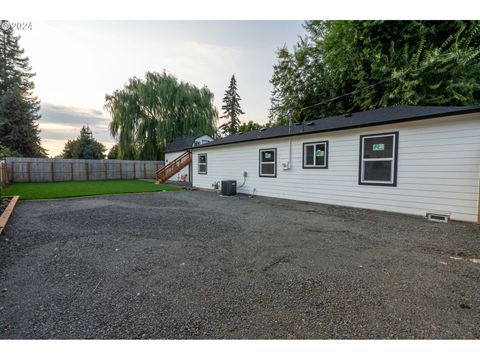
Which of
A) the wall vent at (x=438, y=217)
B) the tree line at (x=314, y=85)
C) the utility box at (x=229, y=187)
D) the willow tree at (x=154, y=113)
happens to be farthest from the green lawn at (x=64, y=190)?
the wall vent at (x=438, y=217)

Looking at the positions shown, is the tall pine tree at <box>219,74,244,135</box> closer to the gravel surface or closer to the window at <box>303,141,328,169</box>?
the window at <box>303,141,328,169</box>

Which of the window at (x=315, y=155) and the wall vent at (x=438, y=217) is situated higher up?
the window at (x=315, y=155)

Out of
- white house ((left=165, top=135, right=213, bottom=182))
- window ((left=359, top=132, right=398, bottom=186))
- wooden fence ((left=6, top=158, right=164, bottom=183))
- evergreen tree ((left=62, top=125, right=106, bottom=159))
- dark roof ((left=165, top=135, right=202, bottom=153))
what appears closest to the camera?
window ((left=359, top=132, right=398, bottom=186))

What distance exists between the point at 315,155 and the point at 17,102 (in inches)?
1185

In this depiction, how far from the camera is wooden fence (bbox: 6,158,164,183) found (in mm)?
15617

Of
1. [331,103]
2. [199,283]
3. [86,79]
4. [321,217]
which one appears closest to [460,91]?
[331,103]

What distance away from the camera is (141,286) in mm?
2385

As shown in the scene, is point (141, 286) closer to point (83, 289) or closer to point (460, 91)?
point (83, 289)

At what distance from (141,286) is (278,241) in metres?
2.26

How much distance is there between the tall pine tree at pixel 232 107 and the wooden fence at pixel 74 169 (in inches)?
792

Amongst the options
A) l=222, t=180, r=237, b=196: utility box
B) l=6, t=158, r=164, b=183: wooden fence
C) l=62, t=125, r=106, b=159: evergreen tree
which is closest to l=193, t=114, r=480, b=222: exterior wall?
l=222, t=180, r=237, b=196: utility box

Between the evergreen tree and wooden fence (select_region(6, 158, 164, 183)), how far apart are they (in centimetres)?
1509

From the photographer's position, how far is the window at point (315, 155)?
7.44m

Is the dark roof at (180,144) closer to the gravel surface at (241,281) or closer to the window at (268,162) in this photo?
the window at (268,162)
